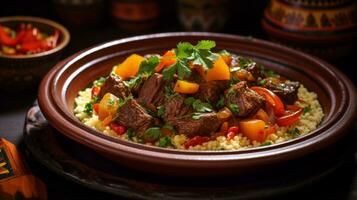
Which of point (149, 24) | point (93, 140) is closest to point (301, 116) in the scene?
point (93, 140)

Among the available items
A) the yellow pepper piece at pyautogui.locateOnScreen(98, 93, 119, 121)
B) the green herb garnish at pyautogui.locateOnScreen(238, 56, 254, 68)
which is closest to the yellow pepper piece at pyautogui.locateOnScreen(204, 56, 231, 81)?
the green herb garnish at pyautogui.locateOnScreen(238, 56, 254, 68)

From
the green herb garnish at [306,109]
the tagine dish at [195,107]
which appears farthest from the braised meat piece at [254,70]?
the green herb garnish at [306,109]

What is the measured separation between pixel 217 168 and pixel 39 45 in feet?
7.57

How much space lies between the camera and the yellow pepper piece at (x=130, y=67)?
3.87 m

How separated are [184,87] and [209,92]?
155mm

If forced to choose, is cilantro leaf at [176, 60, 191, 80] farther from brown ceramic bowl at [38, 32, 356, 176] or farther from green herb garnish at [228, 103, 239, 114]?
brown ceramic bowl at [38, 32, 356, 176]

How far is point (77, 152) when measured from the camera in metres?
3.29

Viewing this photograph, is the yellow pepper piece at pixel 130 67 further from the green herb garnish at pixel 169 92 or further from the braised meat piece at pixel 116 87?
the green herb garnish at pixel 169 92

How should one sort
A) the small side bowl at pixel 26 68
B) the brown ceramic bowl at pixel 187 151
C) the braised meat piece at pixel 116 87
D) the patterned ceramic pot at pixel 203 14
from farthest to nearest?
1. the patterned ceramic pot at pixel 203 14
2. the small side bowl at pixel 26 68
3. the braised meat piece at pixel 116 87
4. the brown ceramic bowl at pixel 187 151

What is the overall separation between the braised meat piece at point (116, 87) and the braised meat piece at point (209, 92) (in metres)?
0.45

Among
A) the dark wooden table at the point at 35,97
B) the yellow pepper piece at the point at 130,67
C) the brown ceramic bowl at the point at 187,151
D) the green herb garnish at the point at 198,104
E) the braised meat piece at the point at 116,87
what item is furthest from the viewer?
the yellow pepper piece at the point at 130,67

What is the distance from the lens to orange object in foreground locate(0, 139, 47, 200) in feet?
10.3

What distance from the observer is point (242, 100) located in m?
3.41

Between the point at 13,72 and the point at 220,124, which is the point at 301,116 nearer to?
the point at 220,124
